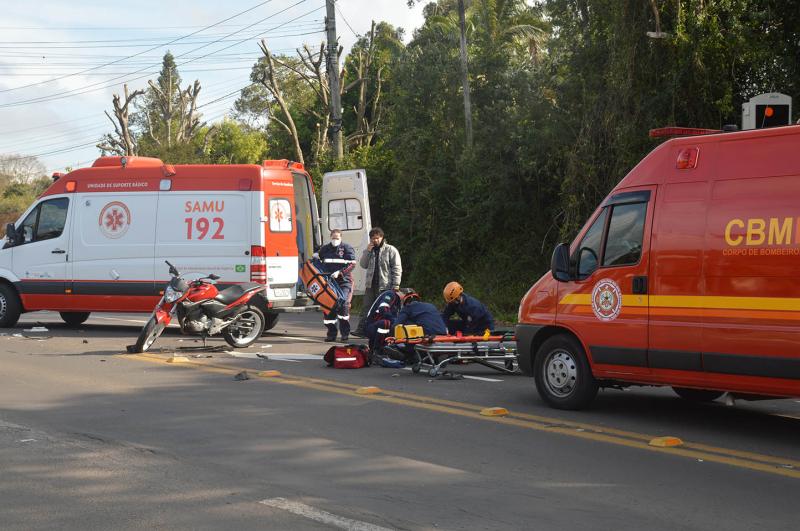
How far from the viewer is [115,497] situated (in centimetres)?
586

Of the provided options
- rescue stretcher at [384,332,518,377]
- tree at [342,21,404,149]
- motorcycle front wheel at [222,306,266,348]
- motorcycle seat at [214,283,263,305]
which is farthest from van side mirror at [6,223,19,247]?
tree at [342,21,404,149]

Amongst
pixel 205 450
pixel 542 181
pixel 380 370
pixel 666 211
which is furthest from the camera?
pixel 542 181

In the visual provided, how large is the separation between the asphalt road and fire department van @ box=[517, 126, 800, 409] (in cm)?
50

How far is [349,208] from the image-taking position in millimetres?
20031

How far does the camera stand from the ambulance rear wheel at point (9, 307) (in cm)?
1719

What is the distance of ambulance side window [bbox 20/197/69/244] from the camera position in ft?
55.5

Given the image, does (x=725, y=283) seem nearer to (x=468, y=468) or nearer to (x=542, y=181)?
(x=468, y=468)

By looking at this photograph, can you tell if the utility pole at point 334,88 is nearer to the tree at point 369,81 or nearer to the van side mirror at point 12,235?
the tree at point 369,81

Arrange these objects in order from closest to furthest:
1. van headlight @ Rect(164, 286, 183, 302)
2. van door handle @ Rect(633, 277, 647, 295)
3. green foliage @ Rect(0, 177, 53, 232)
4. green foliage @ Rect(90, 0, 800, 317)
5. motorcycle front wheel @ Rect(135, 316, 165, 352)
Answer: van door handle @ Rect(633, 277, 647, 295)
motorcycle front wheel @ Rect(135, 316, 165, 352)
van headlight @ Rect(164, 286, 183, 302)
green foliage @ Rect(90, 0, 800, 317)
green foliage @ Rect(0, 177, 53, 232)

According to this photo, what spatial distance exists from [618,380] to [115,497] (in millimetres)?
4517

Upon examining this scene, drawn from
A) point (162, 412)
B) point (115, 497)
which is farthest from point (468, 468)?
point (162, 412)

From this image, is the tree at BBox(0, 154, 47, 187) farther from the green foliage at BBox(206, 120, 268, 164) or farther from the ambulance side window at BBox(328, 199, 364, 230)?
the ambulance side window at BBox(328, 199, 364, 230)

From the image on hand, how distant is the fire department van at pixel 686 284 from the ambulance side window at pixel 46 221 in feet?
34.8

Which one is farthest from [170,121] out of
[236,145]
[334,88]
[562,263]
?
[562,263]
